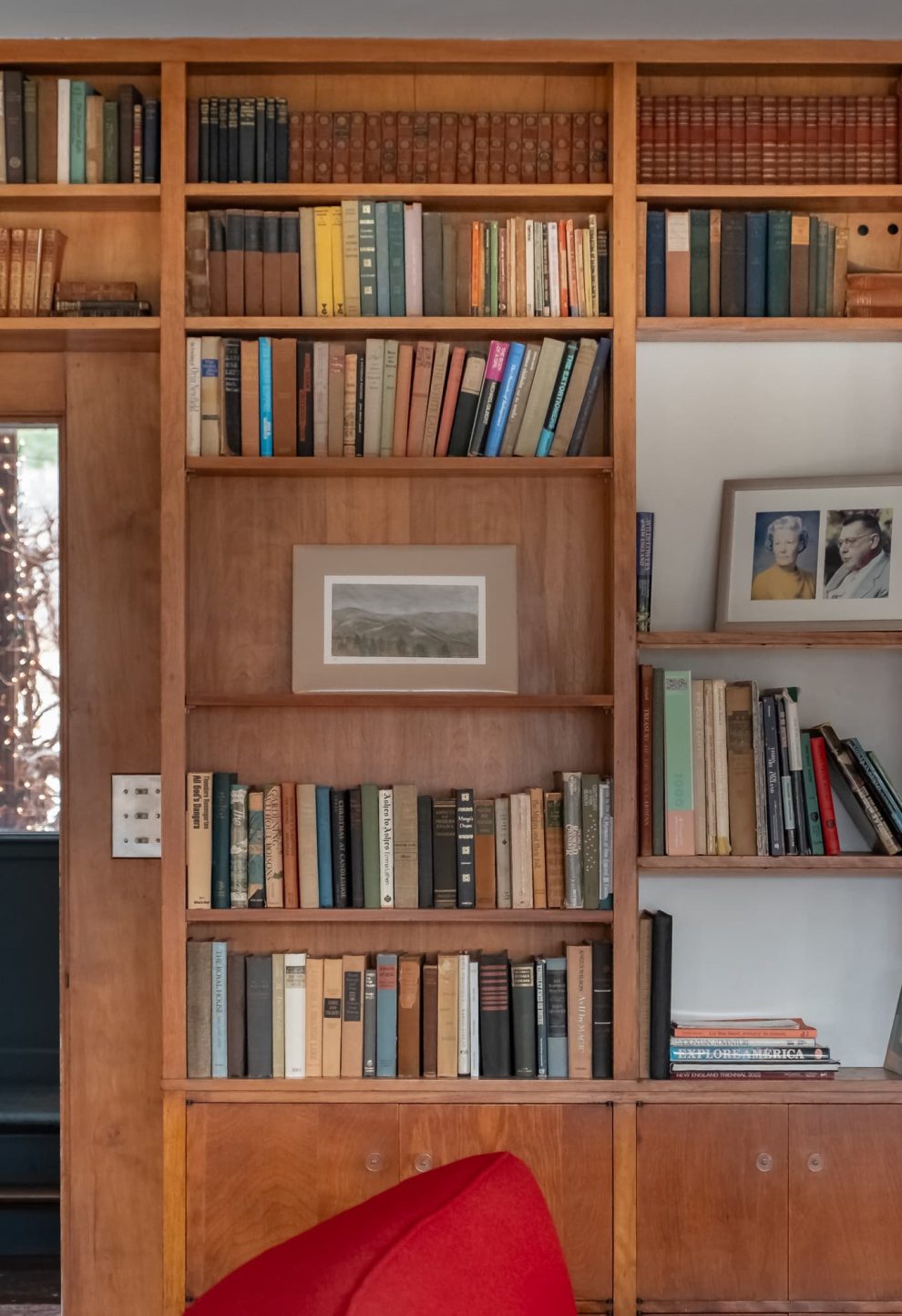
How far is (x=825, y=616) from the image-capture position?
2.88 metres

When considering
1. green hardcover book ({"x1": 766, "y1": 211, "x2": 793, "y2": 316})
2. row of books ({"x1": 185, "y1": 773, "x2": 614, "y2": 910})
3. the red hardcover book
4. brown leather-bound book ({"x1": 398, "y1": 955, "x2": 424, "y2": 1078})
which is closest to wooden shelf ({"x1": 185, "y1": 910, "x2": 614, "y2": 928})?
row of books ({"x1": 185, "y1": 773, "x2": 614, "y2": 910})

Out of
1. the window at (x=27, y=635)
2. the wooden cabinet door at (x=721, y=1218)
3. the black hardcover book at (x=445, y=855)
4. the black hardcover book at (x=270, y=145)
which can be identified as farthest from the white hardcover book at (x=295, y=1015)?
the window at (x=27, y=635)

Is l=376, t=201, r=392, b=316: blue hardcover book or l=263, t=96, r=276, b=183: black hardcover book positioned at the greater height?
l=263, t=96, r=276, b=183: black hardcover book

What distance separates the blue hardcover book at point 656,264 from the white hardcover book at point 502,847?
44.4 inches

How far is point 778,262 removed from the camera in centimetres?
284

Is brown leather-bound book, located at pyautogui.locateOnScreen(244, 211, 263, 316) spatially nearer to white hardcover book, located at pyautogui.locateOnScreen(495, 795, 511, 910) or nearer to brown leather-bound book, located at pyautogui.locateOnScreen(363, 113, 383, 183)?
brown leather-bound book, located at pyautogui.locateOnScreen(363, 113, 383, 183)

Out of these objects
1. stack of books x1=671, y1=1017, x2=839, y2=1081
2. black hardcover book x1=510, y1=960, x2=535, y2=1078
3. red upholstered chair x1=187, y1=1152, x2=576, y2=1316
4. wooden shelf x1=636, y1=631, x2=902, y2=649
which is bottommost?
stack of books x1=671, y1=1017, x2=839, y2=1081

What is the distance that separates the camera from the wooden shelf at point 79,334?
9.32 ft

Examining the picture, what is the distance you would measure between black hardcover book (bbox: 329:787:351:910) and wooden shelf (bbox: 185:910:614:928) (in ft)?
0.17

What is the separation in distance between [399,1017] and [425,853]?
0.36 metres

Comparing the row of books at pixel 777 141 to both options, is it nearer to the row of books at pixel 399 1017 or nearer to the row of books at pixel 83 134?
the row of books at pixel 83 134

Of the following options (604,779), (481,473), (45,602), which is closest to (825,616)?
(604,779)

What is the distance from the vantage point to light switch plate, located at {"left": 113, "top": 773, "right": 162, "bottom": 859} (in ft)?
10.0

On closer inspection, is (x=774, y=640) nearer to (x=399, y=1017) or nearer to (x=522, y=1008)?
(x=522, y=1008)
